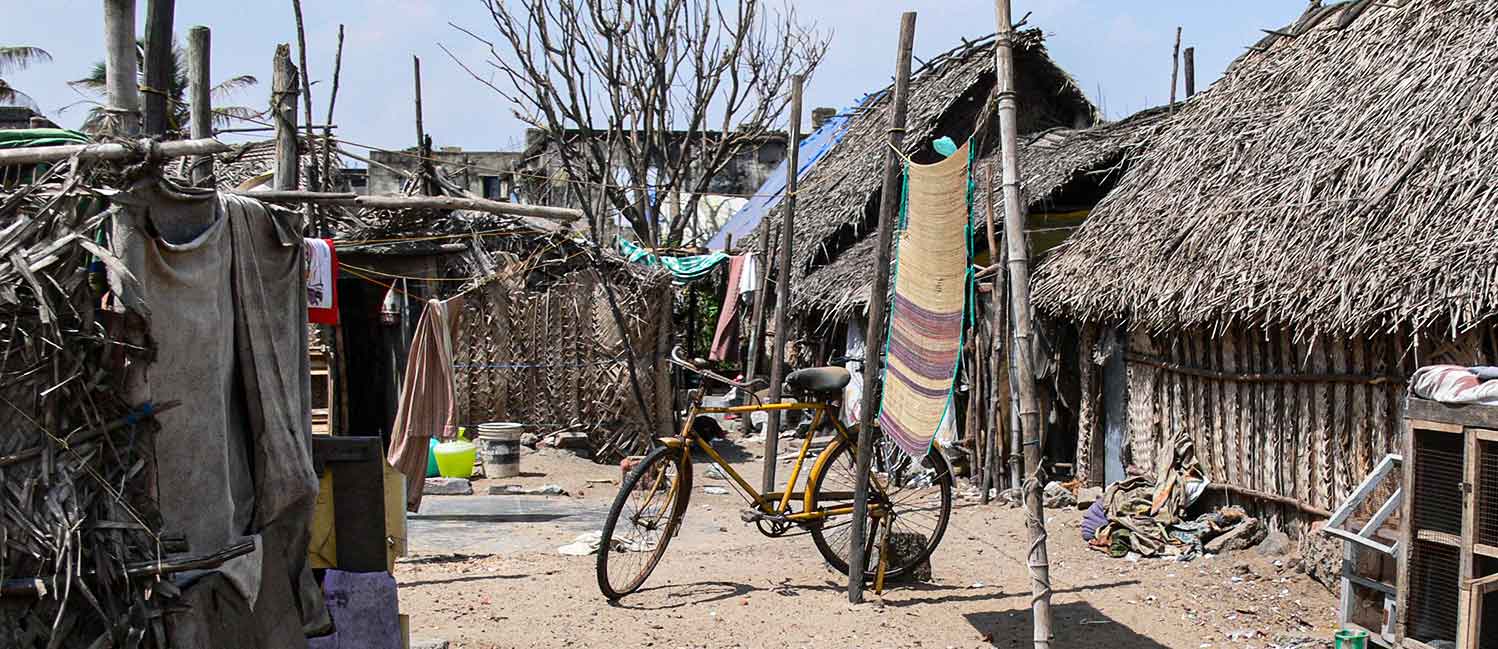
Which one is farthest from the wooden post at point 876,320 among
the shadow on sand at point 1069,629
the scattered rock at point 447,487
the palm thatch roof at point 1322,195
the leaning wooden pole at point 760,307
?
the scattered rock at point 447,487

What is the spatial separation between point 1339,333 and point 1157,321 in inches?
63.8

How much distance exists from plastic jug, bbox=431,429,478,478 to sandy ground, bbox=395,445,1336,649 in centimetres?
236

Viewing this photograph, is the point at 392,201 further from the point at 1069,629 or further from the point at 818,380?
the point at 1069,629

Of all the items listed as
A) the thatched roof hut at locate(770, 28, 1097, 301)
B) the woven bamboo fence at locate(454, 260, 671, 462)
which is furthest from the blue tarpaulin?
the woven bamboo fence at locate(454, 260, 671, 462)

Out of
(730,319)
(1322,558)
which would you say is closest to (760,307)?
(730,319)

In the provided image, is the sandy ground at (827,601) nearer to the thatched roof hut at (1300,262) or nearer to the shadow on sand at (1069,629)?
the shadow on sand at (1069,629)

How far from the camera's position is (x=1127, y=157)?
11281 millimetres

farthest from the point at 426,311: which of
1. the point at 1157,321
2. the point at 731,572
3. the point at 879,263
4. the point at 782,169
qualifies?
the point at 782,169

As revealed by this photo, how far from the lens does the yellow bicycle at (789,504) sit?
248 inches

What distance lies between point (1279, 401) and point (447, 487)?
6.60 m

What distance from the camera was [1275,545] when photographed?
7367 millimetres

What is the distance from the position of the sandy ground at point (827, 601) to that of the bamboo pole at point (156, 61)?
2.63 metres

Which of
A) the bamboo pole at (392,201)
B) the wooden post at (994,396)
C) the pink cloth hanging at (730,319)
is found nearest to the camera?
the bamboo pole at (392,201)

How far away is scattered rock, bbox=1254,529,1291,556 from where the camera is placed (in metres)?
7.30
